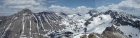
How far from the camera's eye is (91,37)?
57.8m

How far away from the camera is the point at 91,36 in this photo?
58.3m

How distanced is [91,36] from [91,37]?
580mm
